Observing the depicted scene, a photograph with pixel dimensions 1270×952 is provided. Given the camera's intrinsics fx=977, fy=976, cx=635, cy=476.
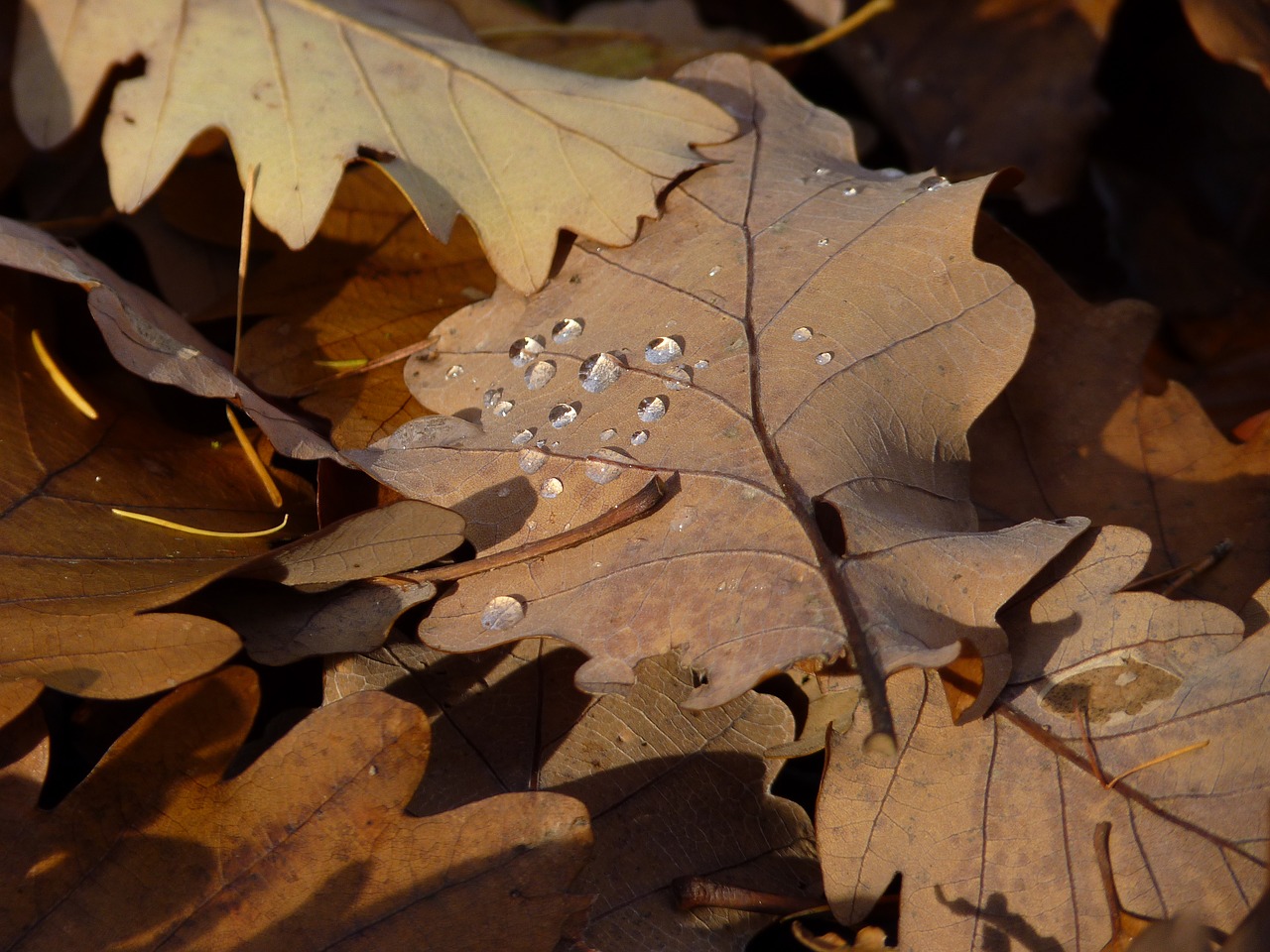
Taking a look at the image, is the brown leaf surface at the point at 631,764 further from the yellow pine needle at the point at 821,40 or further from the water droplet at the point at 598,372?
the yellow pine needle at the point at 821,40

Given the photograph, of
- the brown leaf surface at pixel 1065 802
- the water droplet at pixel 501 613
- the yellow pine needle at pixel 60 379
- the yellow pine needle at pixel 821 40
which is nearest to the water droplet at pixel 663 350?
the water droplet at pixel 501 613

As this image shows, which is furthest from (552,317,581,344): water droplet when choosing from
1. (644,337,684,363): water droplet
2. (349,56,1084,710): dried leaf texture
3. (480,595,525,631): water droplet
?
(480,595,525,631): water droplet

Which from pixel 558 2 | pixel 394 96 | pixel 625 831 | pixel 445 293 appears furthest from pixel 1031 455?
pixel 558 2

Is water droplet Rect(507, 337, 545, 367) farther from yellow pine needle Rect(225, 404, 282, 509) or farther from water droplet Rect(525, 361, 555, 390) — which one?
yellow pine needle Rect(225, 404, 282, 509)

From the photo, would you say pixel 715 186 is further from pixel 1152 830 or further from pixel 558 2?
pixel 558 2

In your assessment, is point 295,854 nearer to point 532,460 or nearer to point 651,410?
point 532,460
